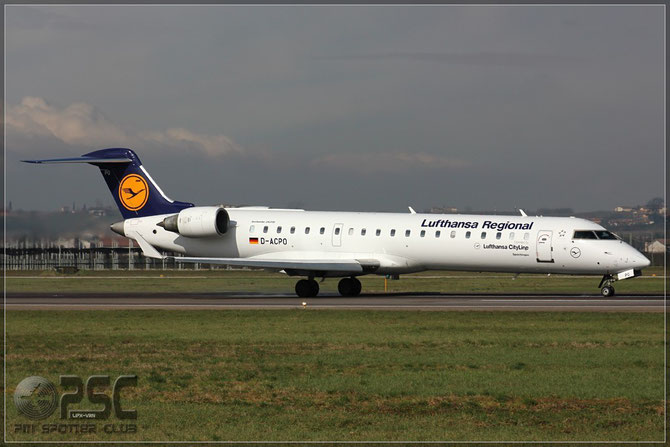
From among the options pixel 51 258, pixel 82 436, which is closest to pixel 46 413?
pixel 82 436

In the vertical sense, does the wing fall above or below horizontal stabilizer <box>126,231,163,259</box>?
below

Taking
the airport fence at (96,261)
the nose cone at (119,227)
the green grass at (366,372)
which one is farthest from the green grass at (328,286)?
the airport fence at (96,261)

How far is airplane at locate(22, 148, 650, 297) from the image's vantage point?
37.0 m

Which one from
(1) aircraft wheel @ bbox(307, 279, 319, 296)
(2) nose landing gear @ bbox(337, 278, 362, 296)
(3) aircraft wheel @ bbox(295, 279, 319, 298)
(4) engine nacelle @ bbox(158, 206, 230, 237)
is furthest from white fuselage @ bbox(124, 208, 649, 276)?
(3) aircraft wheel @ bbox(295, 279, 319, 298)

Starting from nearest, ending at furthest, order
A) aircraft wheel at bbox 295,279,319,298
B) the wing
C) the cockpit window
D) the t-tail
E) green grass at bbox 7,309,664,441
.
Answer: green grass at bbox 7,309,664,441 < the cockpit window < the wing < aircraft wheel at bbox 295,279,319,298 < the t-tail

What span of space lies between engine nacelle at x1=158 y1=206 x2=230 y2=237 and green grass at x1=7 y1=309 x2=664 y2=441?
13.0 metres

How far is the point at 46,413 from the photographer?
46.0ft

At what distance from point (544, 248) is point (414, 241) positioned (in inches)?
209

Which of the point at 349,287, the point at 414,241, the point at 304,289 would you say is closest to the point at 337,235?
the point at 349,287

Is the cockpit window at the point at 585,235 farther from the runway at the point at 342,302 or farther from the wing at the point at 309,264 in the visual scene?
the wing at the point at 309,264

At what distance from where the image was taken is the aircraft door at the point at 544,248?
1453 inches

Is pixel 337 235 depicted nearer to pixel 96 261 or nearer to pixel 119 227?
pixel 119 227

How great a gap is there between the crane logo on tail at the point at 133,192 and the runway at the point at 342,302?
4.84 metres

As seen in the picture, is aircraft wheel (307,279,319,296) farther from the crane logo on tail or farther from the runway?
the crane logo on tail
